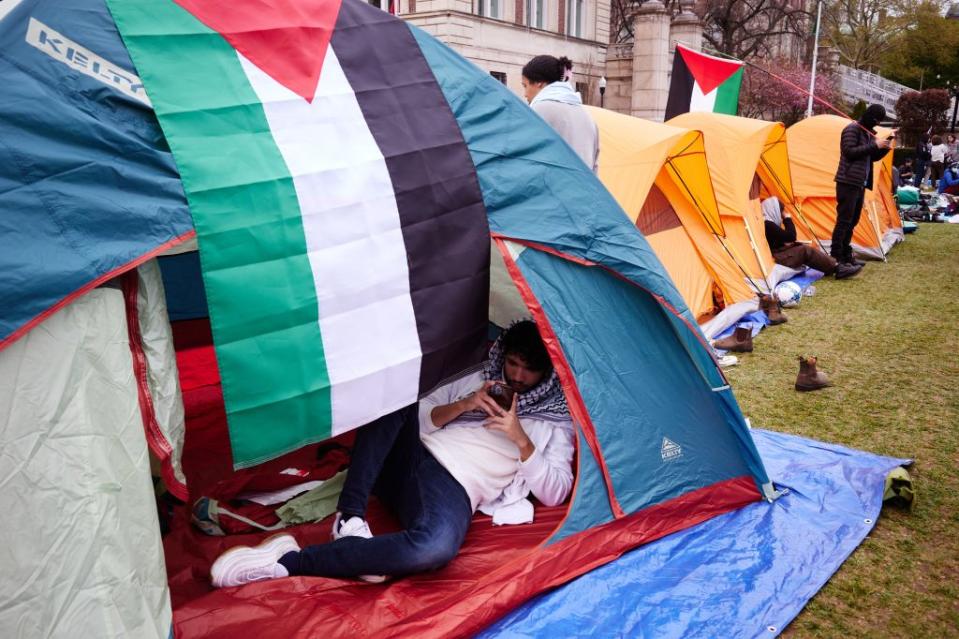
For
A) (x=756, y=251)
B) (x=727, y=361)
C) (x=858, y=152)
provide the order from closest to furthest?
(x=727, y=361), (x=756, y=251), (x=858, y=152)

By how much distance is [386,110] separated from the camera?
8.45ft

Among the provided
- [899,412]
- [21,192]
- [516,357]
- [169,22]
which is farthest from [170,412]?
[899,412]

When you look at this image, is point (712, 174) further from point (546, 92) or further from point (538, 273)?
point (538, 273)

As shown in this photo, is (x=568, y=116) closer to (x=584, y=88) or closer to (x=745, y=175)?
(x=745, y=175)

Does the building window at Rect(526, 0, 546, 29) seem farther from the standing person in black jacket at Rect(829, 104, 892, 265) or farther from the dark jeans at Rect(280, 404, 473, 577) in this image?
the dark jeans at Rect(280, 404, 473, 577)

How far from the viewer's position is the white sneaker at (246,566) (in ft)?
8.37

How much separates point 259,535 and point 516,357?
124 centimetres

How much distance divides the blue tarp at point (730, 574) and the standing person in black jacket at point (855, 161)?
16.7ft

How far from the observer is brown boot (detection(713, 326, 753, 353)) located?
557 centimetres

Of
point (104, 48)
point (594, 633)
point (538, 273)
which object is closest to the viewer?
point (104, 48)

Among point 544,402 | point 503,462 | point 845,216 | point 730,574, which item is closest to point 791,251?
point 845,216

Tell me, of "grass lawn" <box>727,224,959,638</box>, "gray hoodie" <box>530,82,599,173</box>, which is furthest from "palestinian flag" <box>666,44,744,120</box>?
"gray hoodie" <box>530,82,599,173</box>

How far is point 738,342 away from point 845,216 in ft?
10.9

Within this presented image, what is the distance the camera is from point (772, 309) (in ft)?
20.9
